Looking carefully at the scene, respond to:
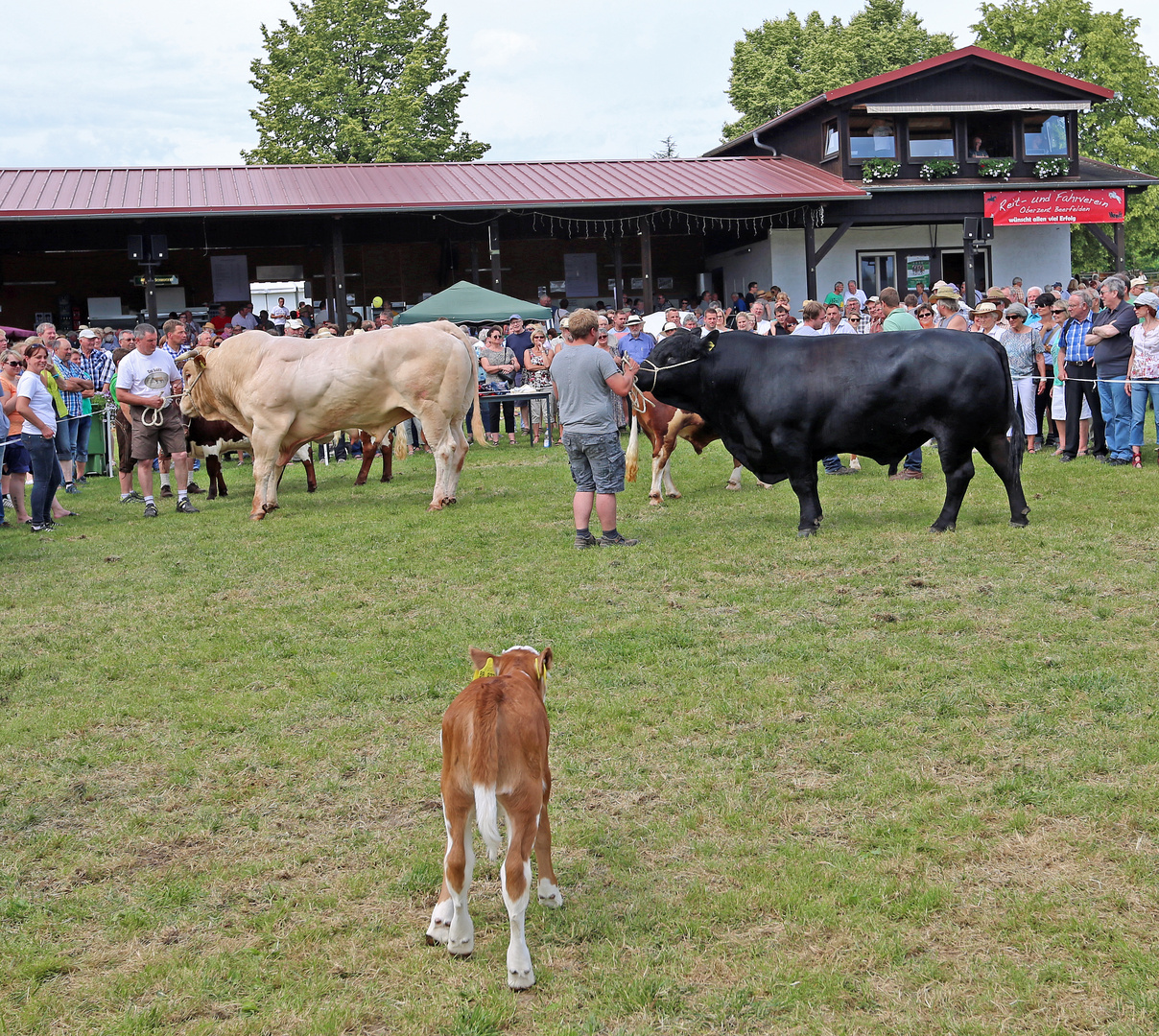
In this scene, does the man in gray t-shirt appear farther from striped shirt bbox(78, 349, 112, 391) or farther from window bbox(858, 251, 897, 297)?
window bbox(858, 251, 897, 297)

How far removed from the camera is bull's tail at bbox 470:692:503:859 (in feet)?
10.9

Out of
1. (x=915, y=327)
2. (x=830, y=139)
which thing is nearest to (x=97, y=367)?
(x=915, y=327)

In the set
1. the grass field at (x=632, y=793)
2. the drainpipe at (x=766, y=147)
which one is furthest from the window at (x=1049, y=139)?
the grass field at (x=632, y=793)

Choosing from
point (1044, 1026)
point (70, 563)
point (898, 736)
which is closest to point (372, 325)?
point (70, 563)

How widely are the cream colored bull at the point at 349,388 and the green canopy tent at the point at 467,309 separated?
7941 mm

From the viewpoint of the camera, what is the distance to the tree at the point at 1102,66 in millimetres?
50094

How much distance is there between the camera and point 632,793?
4.76 m

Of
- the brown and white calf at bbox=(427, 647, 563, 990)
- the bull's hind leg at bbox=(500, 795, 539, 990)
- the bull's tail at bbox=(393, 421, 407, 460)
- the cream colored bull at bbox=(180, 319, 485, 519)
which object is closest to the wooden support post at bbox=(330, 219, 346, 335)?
the bull's tail at bbox=(393, 421, 407, 460)

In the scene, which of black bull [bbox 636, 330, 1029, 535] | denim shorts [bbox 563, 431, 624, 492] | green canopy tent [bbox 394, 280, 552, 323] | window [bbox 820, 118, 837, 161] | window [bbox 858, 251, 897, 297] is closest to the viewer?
denim shorts [bbox 563, 431, 624, 492]

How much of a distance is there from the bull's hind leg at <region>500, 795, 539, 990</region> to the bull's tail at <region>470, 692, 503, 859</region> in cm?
6

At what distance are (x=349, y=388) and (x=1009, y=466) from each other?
6542 mm

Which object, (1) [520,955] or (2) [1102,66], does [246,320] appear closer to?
(1) [520,955]

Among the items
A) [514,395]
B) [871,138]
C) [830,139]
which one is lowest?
[514,395]

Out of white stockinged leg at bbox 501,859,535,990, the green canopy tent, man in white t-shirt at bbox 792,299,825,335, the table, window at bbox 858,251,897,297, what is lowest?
white stockinged leg at bbox 501,859,535,990
